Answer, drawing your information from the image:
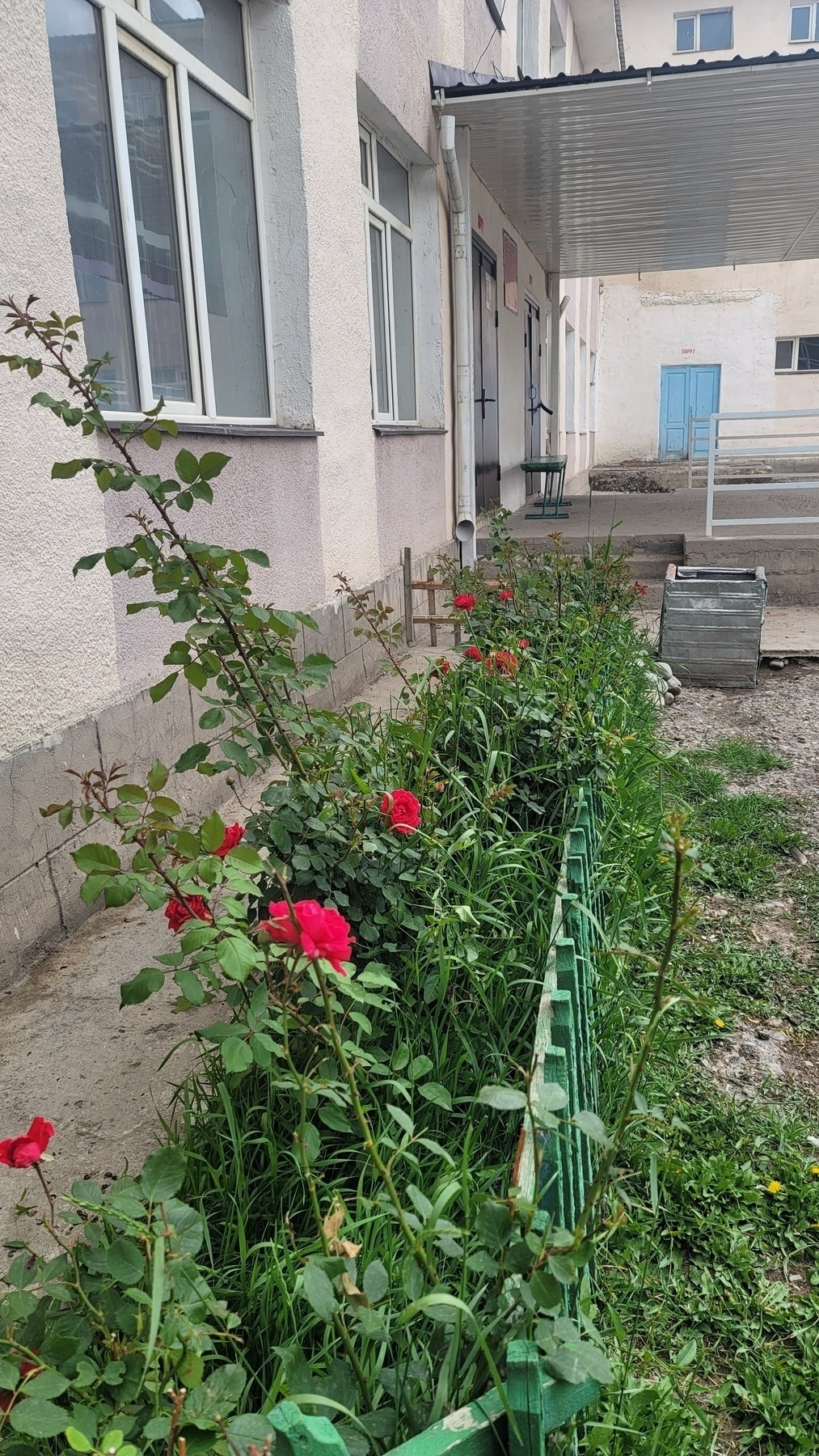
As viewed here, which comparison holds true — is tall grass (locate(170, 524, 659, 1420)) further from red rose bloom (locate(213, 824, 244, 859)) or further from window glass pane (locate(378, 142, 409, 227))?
window glass pane (locate(378, 142, 409, 227))

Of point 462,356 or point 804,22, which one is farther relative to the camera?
point 804,22

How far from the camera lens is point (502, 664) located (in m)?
2.99

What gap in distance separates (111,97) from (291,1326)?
3483 millimetres

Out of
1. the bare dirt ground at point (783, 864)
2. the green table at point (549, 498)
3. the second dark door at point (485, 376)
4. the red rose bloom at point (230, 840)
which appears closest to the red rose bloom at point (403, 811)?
the red rose bloom at point (230, 840)

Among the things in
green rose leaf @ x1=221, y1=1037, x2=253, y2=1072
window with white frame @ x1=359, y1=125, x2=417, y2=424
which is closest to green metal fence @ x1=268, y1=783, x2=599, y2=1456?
green rose leaf @ x1=221, y1=1037, x2=253, y2=1072

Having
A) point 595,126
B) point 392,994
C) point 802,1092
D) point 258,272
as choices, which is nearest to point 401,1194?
point 392,994

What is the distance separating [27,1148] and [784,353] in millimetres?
26546

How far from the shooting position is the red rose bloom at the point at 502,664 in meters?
2.97

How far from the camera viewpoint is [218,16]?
428cm

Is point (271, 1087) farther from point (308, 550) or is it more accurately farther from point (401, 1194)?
point (308, 550)

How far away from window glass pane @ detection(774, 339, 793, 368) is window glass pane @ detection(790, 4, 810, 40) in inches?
231

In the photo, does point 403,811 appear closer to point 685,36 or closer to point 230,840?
point 230,840

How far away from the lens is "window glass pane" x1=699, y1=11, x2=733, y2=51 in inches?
846

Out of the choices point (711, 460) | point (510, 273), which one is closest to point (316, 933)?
point (711, 460)
